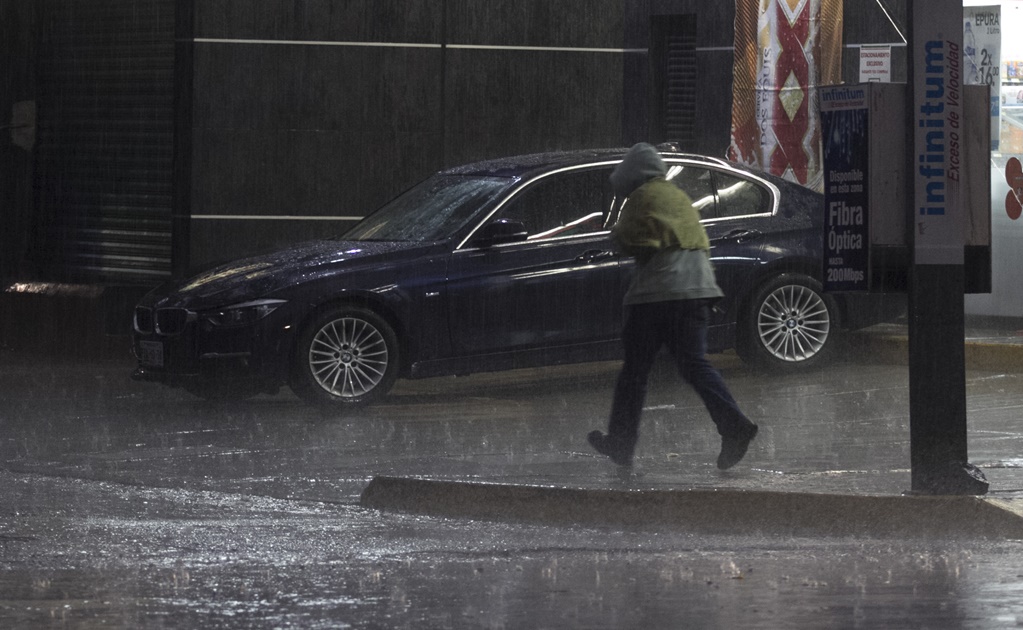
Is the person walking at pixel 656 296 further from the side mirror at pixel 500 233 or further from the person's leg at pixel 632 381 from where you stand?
the side mirror at pixel 500 233

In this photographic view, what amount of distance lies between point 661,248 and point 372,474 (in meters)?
1.84

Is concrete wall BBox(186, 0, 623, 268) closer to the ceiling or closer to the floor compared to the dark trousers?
closer to the ceiling

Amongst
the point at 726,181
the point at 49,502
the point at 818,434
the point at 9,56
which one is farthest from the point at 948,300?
the point at 9,56

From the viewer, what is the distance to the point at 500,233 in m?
12.2

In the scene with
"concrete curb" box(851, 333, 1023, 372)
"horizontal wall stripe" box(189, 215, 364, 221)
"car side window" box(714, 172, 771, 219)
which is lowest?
"concrete curb" box(851, 333, 1023, 372)

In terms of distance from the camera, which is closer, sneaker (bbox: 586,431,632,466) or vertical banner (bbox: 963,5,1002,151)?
sneaker (bbox: 586,431,632,466)

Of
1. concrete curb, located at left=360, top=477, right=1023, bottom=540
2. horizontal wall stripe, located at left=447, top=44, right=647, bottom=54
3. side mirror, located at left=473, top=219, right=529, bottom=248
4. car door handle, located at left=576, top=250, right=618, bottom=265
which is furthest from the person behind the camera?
horizontal wall stripe, located at left=447, top=44, right=647, bottom=54

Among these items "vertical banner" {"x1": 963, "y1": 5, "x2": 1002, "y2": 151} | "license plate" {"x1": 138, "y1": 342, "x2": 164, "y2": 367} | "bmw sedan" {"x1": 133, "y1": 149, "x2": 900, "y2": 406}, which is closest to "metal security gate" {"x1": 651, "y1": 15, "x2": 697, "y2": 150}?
"vertical banner" {"x1": 963, "y1": 5, "x2": 1002, "y2": 151}

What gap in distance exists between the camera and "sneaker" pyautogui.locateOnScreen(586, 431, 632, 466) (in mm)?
9312

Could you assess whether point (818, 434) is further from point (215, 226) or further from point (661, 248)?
point (215, 226)

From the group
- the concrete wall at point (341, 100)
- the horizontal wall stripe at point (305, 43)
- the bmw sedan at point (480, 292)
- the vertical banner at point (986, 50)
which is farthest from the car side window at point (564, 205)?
the horizontal wall stripe at point (305, 43)

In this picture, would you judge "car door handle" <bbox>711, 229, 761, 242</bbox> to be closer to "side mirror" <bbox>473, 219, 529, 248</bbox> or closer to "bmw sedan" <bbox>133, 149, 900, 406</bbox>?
"bmw sedan" <bbox>133, 149, 900, 406</bbox>

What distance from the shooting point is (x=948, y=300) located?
8.07 m

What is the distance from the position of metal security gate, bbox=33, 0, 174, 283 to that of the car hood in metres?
5.15
